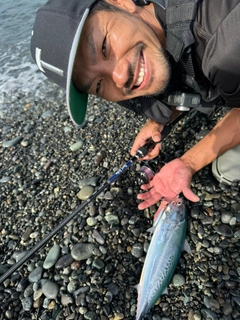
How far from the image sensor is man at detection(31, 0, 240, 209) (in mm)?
2635

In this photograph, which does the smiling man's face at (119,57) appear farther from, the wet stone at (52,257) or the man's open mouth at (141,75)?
the wet stone at (52,257)

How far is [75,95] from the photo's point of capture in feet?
10.2

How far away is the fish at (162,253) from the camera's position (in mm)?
3022

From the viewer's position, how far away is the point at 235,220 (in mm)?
3465

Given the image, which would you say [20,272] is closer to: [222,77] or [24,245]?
[24,245]

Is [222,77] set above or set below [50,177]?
above

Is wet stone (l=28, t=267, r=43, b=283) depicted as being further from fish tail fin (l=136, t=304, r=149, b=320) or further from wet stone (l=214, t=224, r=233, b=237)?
wet stone (l=214, t=224, r=233, b=237)

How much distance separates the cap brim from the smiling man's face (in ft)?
0.37

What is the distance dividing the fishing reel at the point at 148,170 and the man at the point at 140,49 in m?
0.25

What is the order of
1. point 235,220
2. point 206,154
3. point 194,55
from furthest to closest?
point 206,154 < point 235,220 < point 194,55

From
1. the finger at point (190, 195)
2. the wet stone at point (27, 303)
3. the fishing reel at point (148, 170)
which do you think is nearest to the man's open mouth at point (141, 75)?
the fishing reel at point (148, 170)

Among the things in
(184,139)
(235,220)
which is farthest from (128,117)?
(235,220)

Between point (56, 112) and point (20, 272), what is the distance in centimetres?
319

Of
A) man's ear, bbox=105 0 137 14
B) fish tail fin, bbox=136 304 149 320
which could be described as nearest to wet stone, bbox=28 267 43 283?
fish tail fin, bbox=136 304 149 320
